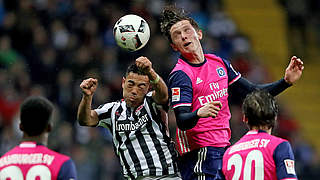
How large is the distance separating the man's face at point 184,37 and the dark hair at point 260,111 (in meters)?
1.17

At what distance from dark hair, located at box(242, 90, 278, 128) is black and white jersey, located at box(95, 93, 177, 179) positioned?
4.15ft

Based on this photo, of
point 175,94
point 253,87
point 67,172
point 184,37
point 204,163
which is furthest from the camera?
point 253,87

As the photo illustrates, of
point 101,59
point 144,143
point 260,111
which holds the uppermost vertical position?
point 101,59

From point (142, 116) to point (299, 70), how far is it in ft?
5.22

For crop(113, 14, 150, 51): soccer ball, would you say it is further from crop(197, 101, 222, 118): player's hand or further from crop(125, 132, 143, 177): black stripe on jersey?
crop(197, 101, 222, 118): player's hand

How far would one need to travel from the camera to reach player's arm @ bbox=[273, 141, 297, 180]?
6.04 m

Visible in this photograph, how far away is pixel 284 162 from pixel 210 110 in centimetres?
82


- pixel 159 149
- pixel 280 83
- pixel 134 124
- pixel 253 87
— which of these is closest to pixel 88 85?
pixel 134 124

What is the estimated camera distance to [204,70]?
24.0ft

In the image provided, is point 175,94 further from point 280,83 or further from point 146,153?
point 280,83

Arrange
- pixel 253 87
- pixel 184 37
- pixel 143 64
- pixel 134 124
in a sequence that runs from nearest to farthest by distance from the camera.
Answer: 1. pixel 143 64
2. pixel 184 37
3. pixel 134 124
4. pixel 253 87

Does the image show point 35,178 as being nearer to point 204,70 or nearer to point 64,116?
point 204,70

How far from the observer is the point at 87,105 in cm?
734

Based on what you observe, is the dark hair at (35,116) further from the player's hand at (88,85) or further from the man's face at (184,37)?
the man's face at (184,37)
